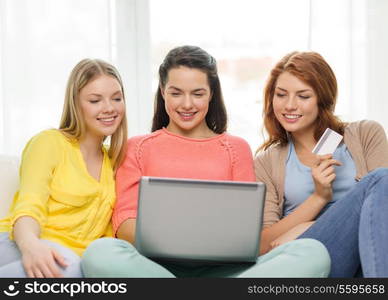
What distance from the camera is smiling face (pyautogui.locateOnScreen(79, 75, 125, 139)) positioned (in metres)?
1.88

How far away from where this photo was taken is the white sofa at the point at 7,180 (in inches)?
76.4

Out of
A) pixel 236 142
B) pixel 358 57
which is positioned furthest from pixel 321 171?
pixel 358 57

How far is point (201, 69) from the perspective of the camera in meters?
2.00

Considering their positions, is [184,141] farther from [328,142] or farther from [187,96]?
[328,142]

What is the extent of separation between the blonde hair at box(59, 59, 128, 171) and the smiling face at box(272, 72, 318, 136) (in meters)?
0.52

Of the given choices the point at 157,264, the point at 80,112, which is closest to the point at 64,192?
the point at 80,112

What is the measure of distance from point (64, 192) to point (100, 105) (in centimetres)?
28

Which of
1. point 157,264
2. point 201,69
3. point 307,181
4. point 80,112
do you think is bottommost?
point 157,264

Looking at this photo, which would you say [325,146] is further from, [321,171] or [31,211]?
[31,211]

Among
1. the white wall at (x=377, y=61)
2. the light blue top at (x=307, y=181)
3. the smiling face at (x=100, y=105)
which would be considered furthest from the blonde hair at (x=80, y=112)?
the white wall at (x=377, y=61)

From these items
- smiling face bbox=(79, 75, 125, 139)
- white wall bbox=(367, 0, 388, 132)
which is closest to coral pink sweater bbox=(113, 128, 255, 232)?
smiling face bbox=(79, 75, 125, 139)

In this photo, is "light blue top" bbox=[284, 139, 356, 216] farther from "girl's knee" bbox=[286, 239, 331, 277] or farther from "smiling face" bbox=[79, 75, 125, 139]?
"smiling face" bbox=[79, 75, 125, 139]

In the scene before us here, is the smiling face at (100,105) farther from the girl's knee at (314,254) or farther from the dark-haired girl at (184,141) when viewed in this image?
the girl's knee at (314,254)

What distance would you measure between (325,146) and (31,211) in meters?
0.89
